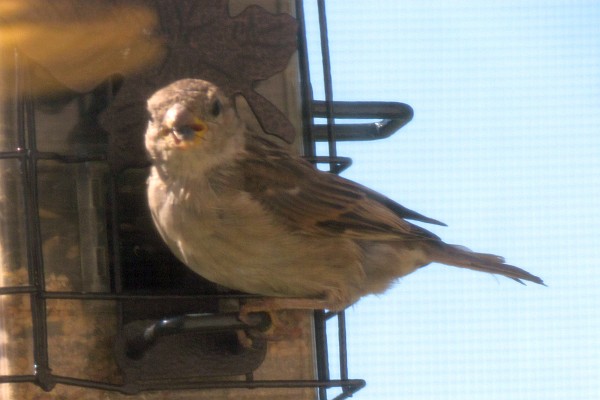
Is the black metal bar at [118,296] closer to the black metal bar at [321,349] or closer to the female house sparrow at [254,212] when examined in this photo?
the female house sparrow at [254,212]

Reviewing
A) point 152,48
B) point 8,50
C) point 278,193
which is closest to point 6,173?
point 8,50

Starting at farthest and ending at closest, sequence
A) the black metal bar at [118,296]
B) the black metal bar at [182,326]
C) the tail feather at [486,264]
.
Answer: the tail feather at [486,264]
the black metal bar at [118,296]
the black metal bar at [182,326]

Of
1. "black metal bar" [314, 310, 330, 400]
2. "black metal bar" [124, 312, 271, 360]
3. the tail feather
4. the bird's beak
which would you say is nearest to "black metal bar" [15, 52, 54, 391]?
"black metal bar" [124, 312, 271, 360]

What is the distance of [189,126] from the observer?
8.96ft

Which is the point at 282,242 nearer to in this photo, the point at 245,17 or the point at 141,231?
the point at 141,231

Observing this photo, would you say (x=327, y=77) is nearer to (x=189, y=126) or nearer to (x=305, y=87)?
(x=305, y=87)

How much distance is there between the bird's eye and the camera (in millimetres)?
2777

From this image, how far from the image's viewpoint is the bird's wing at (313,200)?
2.86 metres

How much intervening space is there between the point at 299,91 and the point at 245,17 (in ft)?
1.11

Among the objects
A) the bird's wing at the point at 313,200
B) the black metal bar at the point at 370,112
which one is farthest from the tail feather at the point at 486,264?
the black metal bar at the point at 370,112

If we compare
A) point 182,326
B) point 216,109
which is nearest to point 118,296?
point 182,326

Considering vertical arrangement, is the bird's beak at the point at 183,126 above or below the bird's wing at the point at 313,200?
above

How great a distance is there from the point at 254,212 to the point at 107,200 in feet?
1.45

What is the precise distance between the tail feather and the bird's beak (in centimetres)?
104
